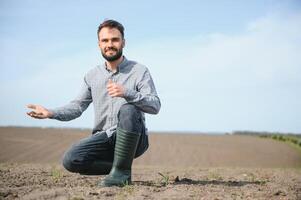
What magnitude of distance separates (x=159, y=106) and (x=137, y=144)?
0.47 metres

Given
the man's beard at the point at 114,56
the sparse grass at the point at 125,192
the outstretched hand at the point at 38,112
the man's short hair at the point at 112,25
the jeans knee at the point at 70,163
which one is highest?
the man's short hair at the point at 112,25

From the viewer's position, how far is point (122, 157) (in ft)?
14.1

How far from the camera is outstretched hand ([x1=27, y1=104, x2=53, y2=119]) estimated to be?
443 centimetres

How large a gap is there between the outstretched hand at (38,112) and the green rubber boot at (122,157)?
0.79m

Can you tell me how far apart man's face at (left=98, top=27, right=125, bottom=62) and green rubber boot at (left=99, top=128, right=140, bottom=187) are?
2.58 ft

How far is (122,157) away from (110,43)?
46.0 inches

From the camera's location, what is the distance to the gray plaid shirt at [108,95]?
14.1ft

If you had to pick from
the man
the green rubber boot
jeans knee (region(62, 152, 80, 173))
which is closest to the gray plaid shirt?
the man

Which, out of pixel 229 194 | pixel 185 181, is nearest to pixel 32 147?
pixel 185 181

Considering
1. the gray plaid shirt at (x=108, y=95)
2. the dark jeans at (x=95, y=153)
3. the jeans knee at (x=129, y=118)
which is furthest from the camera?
the dark jeans at (x=95, y=153)

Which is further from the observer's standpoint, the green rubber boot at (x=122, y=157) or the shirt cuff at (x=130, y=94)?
the green rubber boot at (x=122, y=157)

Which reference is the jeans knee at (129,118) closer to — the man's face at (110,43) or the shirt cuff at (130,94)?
the shirt cuff at (130,94)

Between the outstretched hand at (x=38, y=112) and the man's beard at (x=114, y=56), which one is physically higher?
the man's beard at (x=114, y=56)

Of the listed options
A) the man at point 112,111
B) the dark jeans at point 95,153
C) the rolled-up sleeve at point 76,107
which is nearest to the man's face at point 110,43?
the man at point 112,111
